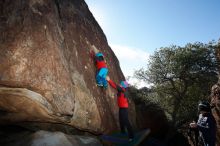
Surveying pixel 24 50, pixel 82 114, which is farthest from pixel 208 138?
pixel 24 50

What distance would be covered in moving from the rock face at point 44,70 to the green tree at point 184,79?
1551 cm

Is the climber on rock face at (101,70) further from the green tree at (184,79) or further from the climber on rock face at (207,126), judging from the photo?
the green tree at (184,79)

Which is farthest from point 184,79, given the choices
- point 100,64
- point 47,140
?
point 47,140

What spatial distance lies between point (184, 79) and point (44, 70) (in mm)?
19205

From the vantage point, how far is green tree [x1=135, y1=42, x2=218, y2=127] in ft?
77.7

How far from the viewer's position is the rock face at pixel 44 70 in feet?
24.0

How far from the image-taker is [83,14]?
12.7 meters

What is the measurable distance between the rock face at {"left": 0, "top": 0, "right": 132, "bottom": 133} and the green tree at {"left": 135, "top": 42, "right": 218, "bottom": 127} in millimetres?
15506

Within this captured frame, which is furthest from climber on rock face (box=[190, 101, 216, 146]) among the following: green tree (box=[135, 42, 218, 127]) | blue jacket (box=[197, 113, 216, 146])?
green tree (box=[135, 42, 218, 127])

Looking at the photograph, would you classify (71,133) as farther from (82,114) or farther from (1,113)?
(1,113)

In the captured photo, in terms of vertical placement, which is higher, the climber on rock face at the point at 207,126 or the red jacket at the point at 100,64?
the red jacket at the point at 100,64

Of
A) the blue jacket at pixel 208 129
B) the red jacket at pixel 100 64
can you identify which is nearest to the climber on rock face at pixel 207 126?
the blue jacket at pixel 208 129

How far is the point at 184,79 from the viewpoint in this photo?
2414 centimetres

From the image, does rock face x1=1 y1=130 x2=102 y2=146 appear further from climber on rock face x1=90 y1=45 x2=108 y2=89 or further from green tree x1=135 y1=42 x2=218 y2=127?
green tree x1=135 y1=42 x2=218 y2=127
